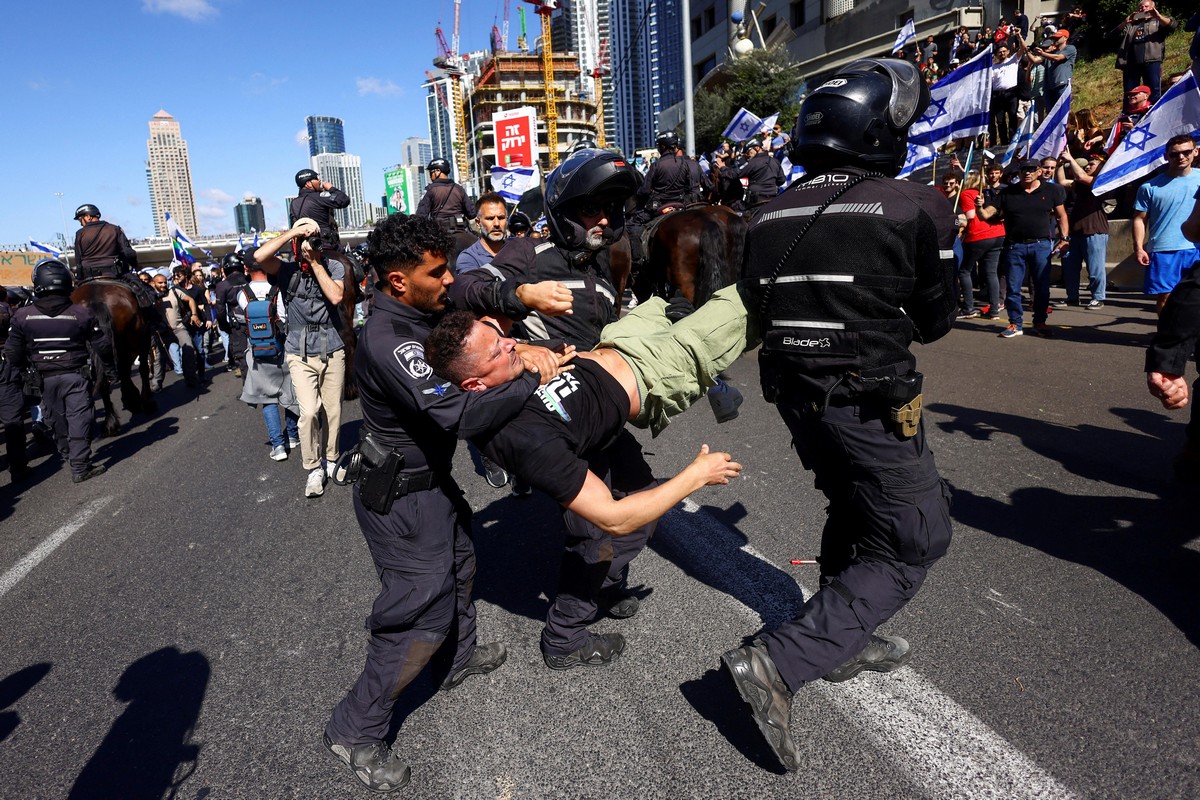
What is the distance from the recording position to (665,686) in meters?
2.88

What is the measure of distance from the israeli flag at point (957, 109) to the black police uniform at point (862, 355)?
836 centimetres

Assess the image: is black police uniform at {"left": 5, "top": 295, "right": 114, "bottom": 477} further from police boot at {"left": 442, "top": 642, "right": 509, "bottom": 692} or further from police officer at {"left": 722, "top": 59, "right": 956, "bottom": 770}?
police officer at {"left": 722, "top": 59, "right": 956, "bottom": 770}

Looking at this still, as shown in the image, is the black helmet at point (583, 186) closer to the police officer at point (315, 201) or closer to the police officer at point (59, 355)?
the police officer at point (315, 201)

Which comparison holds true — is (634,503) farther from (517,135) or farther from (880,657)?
(517,135)

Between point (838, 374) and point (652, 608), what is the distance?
1.64 metres

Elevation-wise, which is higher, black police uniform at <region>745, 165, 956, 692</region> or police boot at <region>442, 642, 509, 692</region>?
black police uniform at <region>745, 165, 956, 692</region>

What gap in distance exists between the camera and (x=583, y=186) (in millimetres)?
3184

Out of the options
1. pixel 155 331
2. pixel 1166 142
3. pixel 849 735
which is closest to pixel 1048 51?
pixel 1166 142

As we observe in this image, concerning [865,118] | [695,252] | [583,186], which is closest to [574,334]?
[583,186]

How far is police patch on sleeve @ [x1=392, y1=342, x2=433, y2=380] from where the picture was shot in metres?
2.36

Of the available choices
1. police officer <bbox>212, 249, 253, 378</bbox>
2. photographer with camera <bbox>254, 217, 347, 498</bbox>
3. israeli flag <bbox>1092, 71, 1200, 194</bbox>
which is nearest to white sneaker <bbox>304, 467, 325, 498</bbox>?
photographer with camera <bbox>254, 217, 347, 498</bbox>

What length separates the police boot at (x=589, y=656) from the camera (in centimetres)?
305

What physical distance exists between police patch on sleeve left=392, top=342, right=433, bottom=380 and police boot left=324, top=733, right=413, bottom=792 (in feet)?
4.17

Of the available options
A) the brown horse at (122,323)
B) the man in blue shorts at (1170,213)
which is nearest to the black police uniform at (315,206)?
the brown horse at (122,323)
